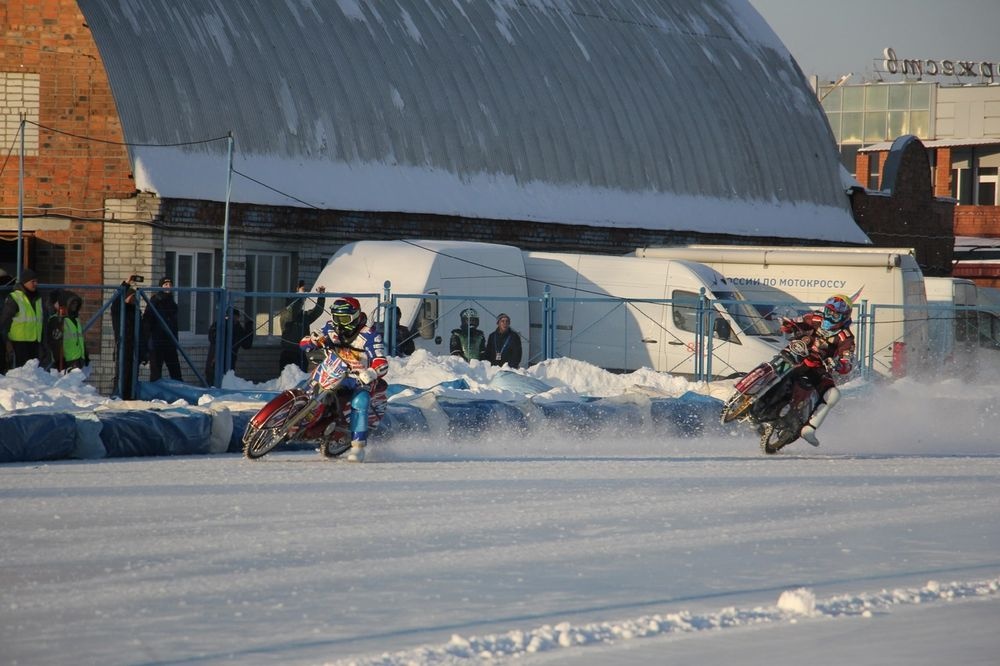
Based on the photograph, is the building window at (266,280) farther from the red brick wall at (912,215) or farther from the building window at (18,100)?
the red brick wall at (912,215)

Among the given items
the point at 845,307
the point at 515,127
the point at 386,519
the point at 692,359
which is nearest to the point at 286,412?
the point at 386,519

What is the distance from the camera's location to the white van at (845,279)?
88.5 ft

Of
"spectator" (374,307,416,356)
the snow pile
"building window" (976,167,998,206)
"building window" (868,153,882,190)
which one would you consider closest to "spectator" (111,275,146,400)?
"spectator" (374,307,416,356)

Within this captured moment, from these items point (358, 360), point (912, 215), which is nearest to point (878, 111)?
point (912, 215)

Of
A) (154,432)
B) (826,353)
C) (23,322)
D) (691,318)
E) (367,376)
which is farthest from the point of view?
(691,318)

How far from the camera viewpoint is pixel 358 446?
14109 millimetres

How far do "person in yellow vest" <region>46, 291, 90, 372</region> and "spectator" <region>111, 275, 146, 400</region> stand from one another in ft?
1.68

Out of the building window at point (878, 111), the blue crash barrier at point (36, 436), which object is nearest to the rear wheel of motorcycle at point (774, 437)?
the blue crash barrier at point (36, 436)

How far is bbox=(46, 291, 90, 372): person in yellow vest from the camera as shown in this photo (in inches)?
790

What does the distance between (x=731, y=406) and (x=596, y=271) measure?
36.6ft

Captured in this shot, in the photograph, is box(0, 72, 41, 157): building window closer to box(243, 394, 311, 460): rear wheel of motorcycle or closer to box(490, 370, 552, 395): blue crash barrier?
box(490, 370, 552, 395): blue crash barrier

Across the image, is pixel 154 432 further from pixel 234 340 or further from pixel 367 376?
pixel 234 340

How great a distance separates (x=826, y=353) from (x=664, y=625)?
9193 mm

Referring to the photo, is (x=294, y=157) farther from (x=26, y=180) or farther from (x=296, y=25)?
(x=26, y=180)
